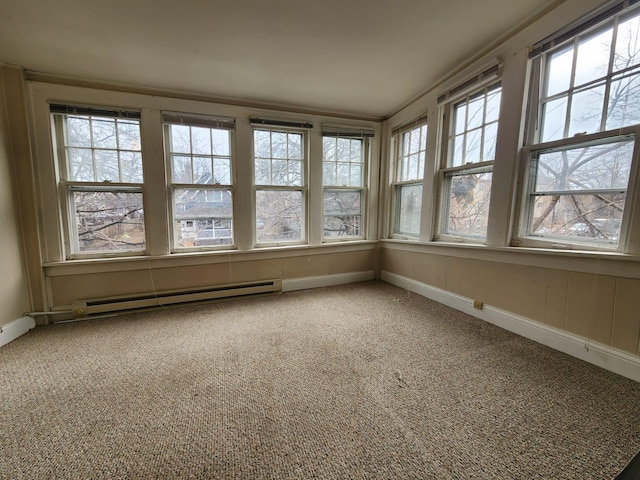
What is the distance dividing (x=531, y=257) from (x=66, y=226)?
4364 millimetres

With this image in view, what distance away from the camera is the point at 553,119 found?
75.4 inches

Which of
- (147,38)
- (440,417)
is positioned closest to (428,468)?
Answer: (440,417)

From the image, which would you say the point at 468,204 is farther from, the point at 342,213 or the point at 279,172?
the point at 279,172

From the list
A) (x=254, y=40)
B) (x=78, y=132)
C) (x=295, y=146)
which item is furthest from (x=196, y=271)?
(x=254, y=40)

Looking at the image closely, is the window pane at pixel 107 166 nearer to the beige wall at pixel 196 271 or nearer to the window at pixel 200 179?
the window at pixel 200 179

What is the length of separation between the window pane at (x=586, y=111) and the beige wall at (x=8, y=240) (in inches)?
182

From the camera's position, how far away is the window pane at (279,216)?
3.21 meters

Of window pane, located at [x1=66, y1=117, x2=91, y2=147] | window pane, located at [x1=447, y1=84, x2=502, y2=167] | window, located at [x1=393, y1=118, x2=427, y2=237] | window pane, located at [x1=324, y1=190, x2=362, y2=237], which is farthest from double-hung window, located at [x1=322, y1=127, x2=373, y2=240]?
window pane, located at [x1=66, y1=117, x2=91, y2=147]

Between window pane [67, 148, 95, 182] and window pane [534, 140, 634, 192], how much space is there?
4199 mm

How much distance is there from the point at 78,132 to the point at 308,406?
3329 millimetres

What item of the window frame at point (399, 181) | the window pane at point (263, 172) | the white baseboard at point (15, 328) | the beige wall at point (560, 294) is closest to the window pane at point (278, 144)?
the window pane at point (263, 172)

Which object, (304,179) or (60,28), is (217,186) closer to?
(304,179)

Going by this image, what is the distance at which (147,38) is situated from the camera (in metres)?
1.91

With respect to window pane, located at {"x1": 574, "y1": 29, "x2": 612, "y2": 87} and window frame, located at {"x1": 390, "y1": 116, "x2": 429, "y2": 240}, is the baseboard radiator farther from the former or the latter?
window pane, located at {"x1": 574, "y1": 29, "x2": 612, "y2": 87}
